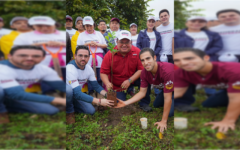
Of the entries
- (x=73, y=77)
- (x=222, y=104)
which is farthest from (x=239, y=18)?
(x=73, y=77)

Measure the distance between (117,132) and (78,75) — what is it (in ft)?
3.62

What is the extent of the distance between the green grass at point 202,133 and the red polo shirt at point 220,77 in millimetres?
117

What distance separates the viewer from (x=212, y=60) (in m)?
1.39

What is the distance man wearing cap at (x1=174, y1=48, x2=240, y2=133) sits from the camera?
138cm

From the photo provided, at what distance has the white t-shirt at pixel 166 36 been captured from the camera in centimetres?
249

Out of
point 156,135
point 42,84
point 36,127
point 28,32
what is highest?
point 28,32

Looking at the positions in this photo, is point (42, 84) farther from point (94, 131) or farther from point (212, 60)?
point (212, 60)

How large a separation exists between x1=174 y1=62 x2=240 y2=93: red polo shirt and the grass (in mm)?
1322

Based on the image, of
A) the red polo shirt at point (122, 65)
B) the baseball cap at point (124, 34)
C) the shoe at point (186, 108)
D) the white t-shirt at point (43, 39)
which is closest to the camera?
the white t-shirt at point (43, 39)

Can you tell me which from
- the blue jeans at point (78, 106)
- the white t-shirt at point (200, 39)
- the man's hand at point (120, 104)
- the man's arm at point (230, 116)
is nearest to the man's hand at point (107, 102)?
the man's hand at point (120, 104)

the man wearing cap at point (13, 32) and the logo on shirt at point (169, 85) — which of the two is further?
the logo on shirt at point (169, 85)

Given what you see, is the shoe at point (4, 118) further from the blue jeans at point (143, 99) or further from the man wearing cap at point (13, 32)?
the blue jeans at point (143, 99)

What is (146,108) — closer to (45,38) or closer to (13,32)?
(45,38)

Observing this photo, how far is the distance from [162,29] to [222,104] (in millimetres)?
1531
